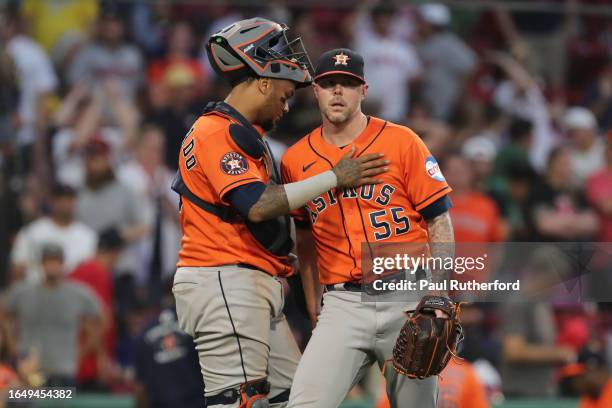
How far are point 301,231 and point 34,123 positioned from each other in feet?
18.1

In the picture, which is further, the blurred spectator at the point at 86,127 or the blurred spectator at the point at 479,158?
the blurred spectator at the point at 86,127

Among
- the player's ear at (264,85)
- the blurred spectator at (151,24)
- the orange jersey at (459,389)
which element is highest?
the blurred spectator at (151,24)

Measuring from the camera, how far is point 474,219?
10.2 metres

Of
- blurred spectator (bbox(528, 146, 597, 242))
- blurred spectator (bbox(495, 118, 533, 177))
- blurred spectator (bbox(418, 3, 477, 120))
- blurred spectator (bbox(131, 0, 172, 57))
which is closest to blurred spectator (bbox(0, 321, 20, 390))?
blurred spectator (bbox(131, 0, 172, 57))

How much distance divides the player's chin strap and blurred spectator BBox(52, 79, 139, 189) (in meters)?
5.51

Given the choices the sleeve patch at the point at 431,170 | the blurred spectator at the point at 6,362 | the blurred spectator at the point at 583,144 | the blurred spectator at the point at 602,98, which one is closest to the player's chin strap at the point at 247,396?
the sleeve patch at the point at 431,170

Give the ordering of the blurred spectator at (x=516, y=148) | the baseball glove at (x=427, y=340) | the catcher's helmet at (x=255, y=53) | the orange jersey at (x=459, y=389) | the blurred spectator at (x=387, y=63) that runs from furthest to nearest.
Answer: the blurred spectator at (x=387, y=63) → the blurred spectator at (x=516, y=148) → the orange jersey at (x=459, y=389) → the catcher's helmet at (x=255, y=53) → the baseball glove at (x=427, y=340)

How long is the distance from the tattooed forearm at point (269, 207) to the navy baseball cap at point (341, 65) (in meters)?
0.62

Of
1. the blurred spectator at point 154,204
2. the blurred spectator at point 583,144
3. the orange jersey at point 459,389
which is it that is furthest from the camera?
the blurred spectator at point 583,144

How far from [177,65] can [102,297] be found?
269 centimetres

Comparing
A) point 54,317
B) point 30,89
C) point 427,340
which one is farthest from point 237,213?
point 30,89

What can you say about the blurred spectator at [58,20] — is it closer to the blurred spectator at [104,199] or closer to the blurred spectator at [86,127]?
the blurred spectator at [86,127]

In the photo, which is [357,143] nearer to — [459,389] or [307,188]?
[307,188]

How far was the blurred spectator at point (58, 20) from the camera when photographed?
38.7 ft
